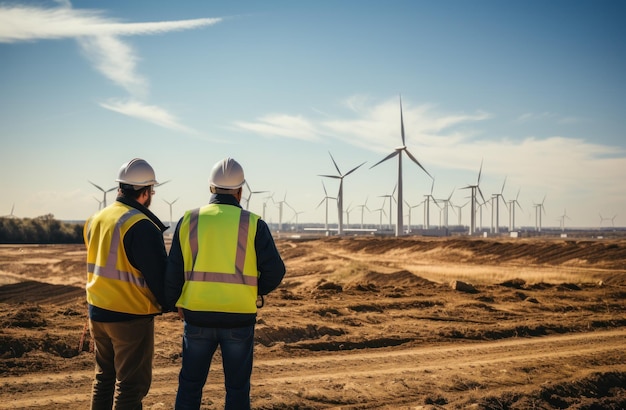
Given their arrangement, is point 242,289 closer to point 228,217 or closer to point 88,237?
point 228,217

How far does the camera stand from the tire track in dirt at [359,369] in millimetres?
6668

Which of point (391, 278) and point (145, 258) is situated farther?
point (391, 278)

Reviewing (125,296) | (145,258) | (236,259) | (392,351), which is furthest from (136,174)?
(392,351)

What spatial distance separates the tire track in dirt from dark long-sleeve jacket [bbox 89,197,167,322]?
2410mm

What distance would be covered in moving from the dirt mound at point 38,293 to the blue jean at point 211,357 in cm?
1642

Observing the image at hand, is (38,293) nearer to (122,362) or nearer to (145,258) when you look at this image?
(122,362)

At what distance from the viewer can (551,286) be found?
20.9 meters

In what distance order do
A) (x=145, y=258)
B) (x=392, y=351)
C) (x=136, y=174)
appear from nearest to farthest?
(x=145, y=258)
(x=136, y=174)
(x=392, y=351)

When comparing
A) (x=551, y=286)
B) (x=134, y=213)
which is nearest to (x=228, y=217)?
(x=134, y=213)

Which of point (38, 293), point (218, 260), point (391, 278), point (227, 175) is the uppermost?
point (227, 175)

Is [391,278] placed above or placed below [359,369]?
below

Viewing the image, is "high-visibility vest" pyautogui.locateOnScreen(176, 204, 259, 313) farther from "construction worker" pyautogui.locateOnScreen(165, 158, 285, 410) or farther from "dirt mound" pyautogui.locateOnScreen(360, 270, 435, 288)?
"dirt mound" pyautogui.locateOnScreen(360, 270, 435, 288)

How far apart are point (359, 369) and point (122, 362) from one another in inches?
194

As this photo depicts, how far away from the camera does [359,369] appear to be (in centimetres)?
842
